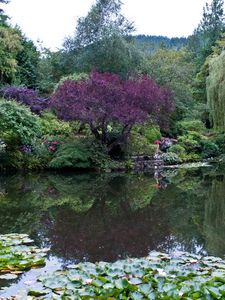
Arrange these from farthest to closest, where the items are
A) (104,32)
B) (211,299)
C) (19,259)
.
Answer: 1. (104,32)
2. (19,259)
3. (211,299)

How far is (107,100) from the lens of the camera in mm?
16281

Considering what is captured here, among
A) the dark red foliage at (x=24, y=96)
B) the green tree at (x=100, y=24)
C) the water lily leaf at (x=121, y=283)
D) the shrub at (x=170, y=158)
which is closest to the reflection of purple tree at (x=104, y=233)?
the water lily leaf at (x=121, y=283)

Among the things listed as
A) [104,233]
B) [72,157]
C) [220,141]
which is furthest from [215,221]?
[220,141]

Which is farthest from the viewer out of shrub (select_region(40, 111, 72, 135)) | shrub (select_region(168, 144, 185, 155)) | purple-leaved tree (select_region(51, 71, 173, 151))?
shrub (select_region(168, 144, 185, 155))

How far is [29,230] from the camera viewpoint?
820 centimetres

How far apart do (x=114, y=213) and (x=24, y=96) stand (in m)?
11.8

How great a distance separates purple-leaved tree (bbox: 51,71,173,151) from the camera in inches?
640

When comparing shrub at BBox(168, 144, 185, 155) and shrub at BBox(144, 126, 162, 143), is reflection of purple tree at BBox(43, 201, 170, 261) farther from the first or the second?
shrub at BBox(144, 126, 162, 143)

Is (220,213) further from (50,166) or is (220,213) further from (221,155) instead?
(221,155)

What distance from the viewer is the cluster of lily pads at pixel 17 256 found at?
223 inches

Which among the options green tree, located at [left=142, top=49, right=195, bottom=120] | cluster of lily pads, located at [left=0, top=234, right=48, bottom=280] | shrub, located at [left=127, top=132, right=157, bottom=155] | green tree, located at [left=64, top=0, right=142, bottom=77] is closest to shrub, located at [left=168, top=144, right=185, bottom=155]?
shrub, located at [left=127, top=132, right=157, bottom=155]

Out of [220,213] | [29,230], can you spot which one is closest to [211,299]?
[29,230]

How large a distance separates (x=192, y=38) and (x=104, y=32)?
28.4m

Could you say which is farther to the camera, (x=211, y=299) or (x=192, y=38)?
(x=192, y=38)
